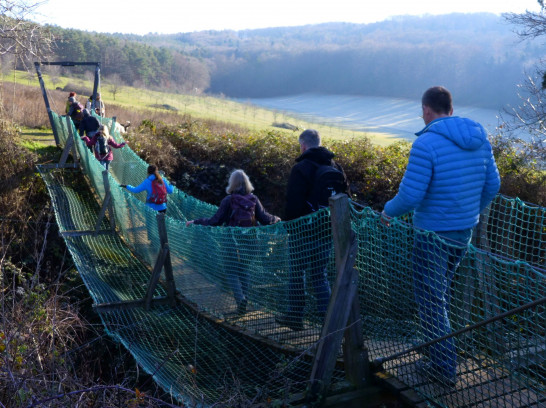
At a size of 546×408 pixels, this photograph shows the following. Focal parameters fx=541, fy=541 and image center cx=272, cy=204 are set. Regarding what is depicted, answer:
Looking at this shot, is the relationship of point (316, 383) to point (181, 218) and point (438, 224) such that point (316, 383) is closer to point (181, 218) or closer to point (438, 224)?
point (438, 224)

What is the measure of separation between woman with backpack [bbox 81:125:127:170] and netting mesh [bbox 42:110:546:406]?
3.76 meters

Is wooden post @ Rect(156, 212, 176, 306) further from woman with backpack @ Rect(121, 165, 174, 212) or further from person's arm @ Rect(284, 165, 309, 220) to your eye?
person's arm @ Rect(284, 165, 309, 220)

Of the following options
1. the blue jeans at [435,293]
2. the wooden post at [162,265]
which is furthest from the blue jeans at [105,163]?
the blue jeans at [435,293]

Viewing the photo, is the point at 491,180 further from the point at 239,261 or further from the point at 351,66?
the point at 351,66

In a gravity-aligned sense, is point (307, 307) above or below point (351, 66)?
below

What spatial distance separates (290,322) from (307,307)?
0.64ft

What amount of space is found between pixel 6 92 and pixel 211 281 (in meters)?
17.8

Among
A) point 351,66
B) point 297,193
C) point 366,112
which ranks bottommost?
point 366,112

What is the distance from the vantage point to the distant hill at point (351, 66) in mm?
63188

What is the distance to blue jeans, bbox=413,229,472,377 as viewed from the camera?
3.18m

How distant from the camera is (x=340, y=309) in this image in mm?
3268

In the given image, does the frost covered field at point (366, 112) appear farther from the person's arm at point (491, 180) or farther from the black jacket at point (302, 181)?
the person's arm at point (491, 180)

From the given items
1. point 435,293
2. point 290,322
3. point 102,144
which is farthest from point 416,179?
point 102,144

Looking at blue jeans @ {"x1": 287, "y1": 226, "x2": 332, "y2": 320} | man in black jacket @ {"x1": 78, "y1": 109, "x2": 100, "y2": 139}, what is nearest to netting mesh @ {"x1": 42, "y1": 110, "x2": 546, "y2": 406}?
blue jeans @ {"x1": 287, "y1": 226, "x2": 332, "y2": 320}
